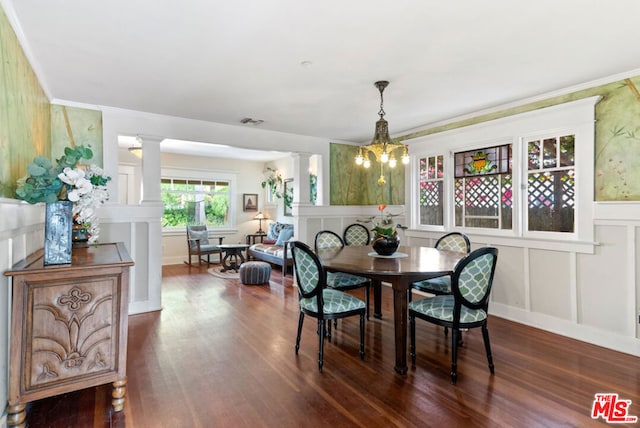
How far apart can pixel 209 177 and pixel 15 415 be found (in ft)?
21.9

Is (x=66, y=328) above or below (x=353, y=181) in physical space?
below

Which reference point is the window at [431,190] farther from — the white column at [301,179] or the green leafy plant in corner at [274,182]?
the green leafy plant in corner at [274,182]

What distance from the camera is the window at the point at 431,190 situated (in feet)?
15.3

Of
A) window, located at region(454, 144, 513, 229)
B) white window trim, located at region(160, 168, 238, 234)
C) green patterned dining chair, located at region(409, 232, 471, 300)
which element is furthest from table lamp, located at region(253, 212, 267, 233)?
green patterned dining chair, located at region(409, 232, 471, 300)

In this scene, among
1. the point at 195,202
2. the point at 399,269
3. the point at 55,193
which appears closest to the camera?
the point at 55,193

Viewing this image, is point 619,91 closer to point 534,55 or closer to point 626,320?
point 534,55

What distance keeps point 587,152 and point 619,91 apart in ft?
1.81

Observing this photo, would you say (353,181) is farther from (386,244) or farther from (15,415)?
(15,415)

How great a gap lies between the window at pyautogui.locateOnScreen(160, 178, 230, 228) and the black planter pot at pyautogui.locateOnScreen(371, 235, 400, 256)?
566 cm

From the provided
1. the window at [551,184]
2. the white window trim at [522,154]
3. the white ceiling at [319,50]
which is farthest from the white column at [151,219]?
the window at [551,184]

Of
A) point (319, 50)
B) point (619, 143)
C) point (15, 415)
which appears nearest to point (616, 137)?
point (619, 143)

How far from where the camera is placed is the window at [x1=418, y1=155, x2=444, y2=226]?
4.66 metres

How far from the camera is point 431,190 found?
4.82m

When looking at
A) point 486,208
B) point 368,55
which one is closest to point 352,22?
point 368,55
